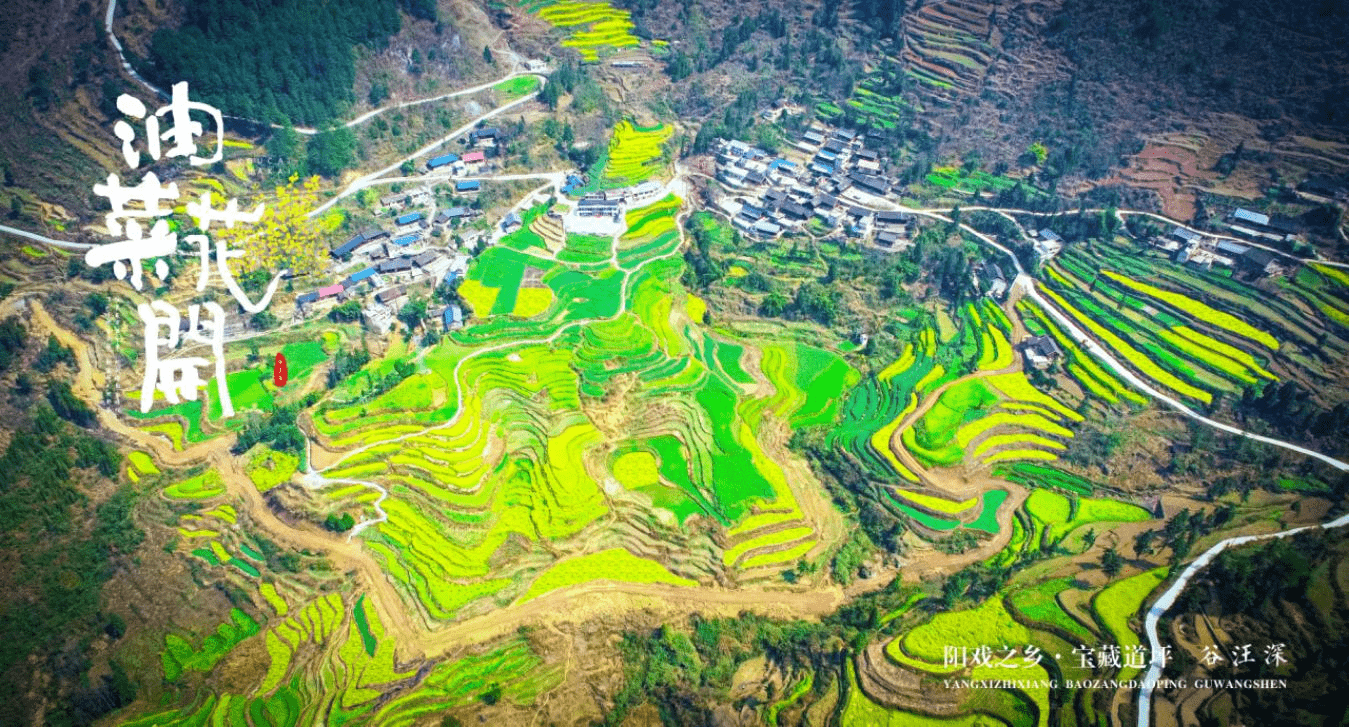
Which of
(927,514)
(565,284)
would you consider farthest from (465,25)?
(927,514)

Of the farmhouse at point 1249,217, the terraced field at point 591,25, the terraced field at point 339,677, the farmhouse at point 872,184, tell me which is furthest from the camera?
the terraced field at point 591,25

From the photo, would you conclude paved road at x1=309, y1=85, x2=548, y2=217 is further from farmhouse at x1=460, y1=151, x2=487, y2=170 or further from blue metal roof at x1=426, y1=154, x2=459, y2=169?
farmhouse at x1=460, y1=151, x2=487, y2=170

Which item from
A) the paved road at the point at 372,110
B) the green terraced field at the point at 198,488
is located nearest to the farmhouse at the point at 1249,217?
the paved road at the point at 372,110

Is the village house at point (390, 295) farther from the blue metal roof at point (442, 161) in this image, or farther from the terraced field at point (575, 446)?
the blue metal roof at point (442, 161)

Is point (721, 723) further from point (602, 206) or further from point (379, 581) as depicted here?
point (602, 206)

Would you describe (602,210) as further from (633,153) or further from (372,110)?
(372,110)

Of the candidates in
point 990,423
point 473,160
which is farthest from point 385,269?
point 990,423
